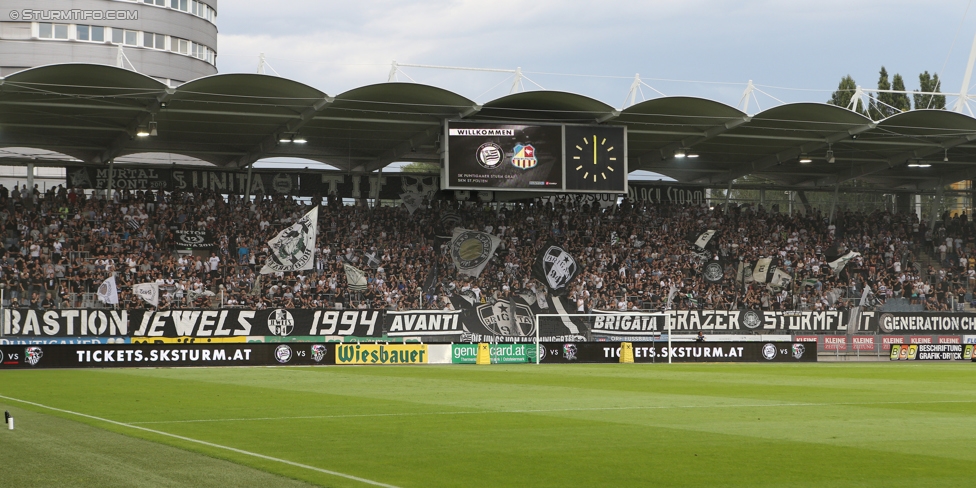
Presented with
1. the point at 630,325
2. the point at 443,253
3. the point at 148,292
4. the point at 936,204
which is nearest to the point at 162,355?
the point at 148,292

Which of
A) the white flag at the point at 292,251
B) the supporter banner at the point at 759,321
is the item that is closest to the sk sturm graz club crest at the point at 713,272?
the supporter banner at the point at 759,321

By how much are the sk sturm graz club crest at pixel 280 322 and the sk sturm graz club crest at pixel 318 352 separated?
10.1 feet

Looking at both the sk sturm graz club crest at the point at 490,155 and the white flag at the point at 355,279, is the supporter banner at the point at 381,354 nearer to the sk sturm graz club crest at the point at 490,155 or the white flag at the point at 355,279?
the white flag at the point at 355,279

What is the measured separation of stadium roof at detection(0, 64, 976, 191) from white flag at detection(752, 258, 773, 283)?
5.40m

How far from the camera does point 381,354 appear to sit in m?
36.1

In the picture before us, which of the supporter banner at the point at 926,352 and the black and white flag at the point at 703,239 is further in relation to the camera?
the black and white flag at the point at 703,239

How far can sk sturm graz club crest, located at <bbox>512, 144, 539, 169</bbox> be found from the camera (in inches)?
1647

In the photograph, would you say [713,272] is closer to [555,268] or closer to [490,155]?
[555,268]

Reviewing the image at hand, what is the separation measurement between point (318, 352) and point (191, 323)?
5.20 m

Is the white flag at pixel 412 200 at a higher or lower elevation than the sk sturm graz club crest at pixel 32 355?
higher

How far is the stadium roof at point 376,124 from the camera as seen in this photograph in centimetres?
3812

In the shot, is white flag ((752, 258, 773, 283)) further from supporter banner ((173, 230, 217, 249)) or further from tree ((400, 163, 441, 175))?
supporter banner ((173, 230, 217, 249))

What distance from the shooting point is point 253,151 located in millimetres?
48031

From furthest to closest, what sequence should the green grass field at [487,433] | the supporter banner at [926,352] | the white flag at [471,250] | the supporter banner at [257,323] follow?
the white flag at [471,250]
the supporter banner at [926,352]
the supporter banner at [257,323]
the green grass field at [487,433]
